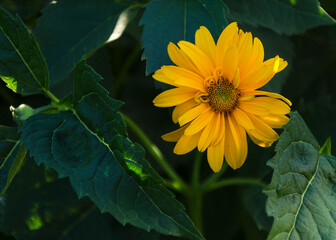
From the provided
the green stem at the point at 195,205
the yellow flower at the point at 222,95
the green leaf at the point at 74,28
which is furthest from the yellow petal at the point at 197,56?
the green stem at the point at 195,205

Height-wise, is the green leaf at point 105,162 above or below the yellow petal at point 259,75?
below

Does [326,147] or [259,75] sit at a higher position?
[259,75]

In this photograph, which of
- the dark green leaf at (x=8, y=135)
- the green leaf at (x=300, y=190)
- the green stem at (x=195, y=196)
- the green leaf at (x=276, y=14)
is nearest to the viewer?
the green leaf at (x=300, y=190)

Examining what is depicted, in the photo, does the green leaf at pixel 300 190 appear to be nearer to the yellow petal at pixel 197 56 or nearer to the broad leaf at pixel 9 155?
the yellow petal at pixel 197 56

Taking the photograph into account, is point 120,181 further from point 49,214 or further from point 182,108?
point 49,214

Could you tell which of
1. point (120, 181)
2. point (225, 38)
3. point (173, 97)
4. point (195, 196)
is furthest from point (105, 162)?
point (195, 196)

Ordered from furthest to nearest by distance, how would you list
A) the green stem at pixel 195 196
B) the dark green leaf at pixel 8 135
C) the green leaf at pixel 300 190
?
the green stem at pixel 195 196 < the dark green leaf at pixel 8 135 < the green leaf at pixel 300 190
